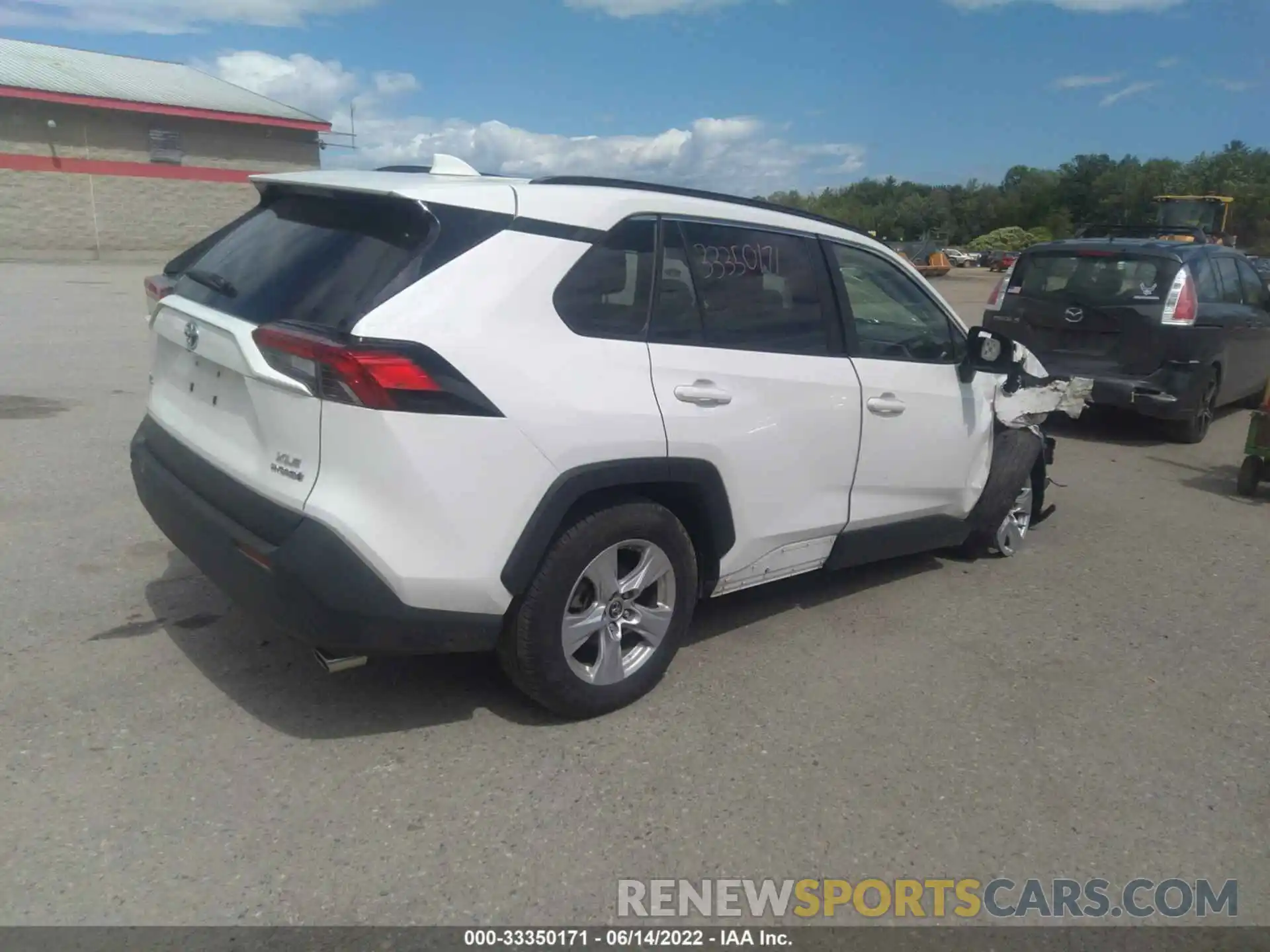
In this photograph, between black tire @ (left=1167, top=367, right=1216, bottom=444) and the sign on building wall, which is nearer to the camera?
black tire @ (left=1167, top=367, right=1216, bottom=444)

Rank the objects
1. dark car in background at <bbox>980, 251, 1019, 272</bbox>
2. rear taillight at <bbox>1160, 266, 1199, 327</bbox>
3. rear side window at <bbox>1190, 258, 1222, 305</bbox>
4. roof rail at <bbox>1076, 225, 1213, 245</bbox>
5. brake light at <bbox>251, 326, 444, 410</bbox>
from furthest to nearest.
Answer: dark car in background at <bbox>980, 251, 1019, 272</bbox>, roof rail at <bbox>1076, 225, 1213, 245</bbox>, rear side window at <bbox>1190, 258, 1222, 305</bbox>, rear taillight at <bbox>1160, 266, 1199, 327</bbox>, brake light at <bbox>251, 326, 444, 410</bbox>

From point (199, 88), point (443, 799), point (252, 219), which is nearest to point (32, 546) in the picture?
point (252, 219)

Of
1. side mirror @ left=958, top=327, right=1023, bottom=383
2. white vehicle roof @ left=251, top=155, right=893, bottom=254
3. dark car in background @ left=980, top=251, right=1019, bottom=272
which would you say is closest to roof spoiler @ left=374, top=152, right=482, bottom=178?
white vehicle roof @ left=251, top=155, right=893, bottom=254

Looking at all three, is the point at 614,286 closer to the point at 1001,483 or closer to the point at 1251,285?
the point at 1001,483

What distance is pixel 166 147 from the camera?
3350cm

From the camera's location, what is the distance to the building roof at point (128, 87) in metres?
31.3

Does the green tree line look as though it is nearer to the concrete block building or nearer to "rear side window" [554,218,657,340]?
the concrete block building

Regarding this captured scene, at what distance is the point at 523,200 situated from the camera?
3.48 metres

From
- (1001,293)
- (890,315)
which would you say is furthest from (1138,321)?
(890,315)

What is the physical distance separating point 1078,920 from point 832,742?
1.03 meters

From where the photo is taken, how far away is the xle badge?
3205 mm

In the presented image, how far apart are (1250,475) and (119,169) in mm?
33918

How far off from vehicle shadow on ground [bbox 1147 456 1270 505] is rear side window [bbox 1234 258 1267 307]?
2.57 m

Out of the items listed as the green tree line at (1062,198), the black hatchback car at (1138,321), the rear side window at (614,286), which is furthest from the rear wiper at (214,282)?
the green tree line at (1062,198)
